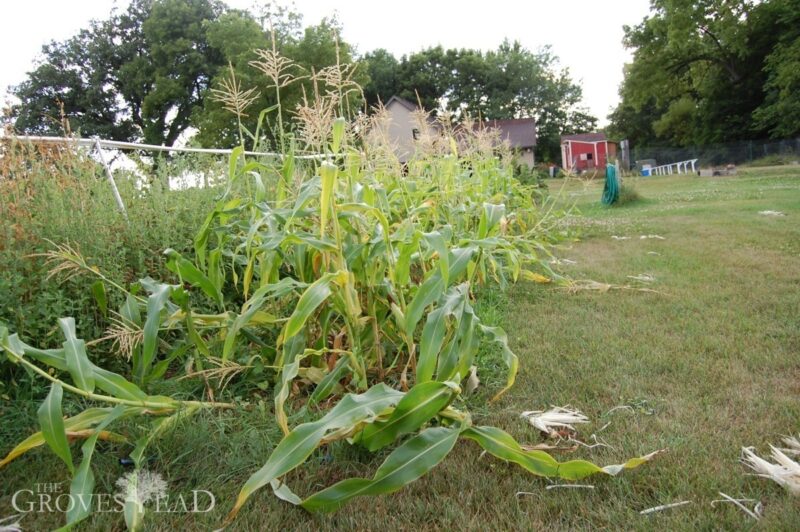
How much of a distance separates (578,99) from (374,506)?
60.0 meters

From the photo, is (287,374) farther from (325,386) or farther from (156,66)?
(156,66)

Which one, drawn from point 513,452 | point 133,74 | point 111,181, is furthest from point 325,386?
point 133,74

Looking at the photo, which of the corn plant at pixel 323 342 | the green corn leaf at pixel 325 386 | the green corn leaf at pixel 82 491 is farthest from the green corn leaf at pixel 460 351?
the green corn leaf at pixel 82 491

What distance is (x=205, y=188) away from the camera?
11.7 feet

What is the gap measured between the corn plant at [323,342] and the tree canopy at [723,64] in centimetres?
3181

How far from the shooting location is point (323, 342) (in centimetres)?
203

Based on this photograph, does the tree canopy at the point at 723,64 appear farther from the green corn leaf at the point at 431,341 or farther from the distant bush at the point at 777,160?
the green corn leaf at the point at 431,341

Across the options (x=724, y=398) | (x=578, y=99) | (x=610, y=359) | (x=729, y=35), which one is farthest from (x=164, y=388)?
(x=578, y=99)

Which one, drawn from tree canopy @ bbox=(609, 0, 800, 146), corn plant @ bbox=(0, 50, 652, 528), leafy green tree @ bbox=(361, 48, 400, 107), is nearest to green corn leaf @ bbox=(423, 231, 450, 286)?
corn plant @ bbox=(0, 50, 652, 528)

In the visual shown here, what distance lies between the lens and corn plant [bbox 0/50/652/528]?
1.40 m

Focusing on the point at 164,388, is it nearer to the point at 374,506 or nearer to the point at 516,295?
the point at 374,506

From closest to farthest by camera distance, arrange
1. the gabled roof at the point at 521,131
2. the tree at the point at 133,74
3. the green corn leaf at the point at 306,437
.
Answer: the green corn leaf at the point at 306,437
the tree at the point at 133,74
the gabled roof at the point at 521,131

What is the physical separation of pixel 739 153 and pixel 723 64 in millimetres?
7268

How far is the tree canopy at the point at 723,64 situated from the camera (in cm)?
2683
